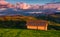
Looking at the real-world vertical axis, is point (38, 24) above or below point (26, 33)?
above

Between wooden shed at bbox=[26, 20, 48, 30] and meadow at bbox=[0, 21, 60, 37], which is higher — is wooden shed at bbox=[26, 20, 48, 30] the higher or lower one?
the higher one

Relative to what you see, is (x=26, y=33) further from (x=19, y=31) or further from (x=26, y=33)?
(x=19, y=31)

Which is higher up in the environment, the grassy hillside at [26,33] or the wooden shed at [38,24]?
the wooden shed at [38,24]

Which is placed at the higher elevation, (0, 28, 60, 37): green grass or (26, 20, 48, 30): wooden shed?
(26, 20, 48, 30): wooden shed

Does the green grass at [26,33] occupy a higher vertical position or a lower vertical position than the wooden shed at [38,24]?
lower

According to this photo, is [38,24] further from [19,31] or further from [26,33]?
[19,31]

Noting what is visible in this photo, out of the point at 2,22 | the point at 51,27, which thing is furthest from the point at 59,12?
the point at 2,22

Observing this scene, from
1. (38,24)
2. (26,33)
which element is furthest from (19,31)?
(38,24)

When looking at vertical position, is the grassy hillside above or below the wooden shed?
below

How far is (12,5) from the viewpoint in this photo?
145 inches

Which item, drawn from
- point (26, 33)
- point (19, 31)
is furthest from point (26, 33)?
point (19, 31)

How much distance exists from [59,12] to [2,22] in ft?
3.99

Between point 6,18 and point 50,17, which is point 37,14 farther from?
point 6,18

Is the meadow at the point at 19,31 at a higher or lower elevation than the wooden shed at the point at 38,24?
lower
